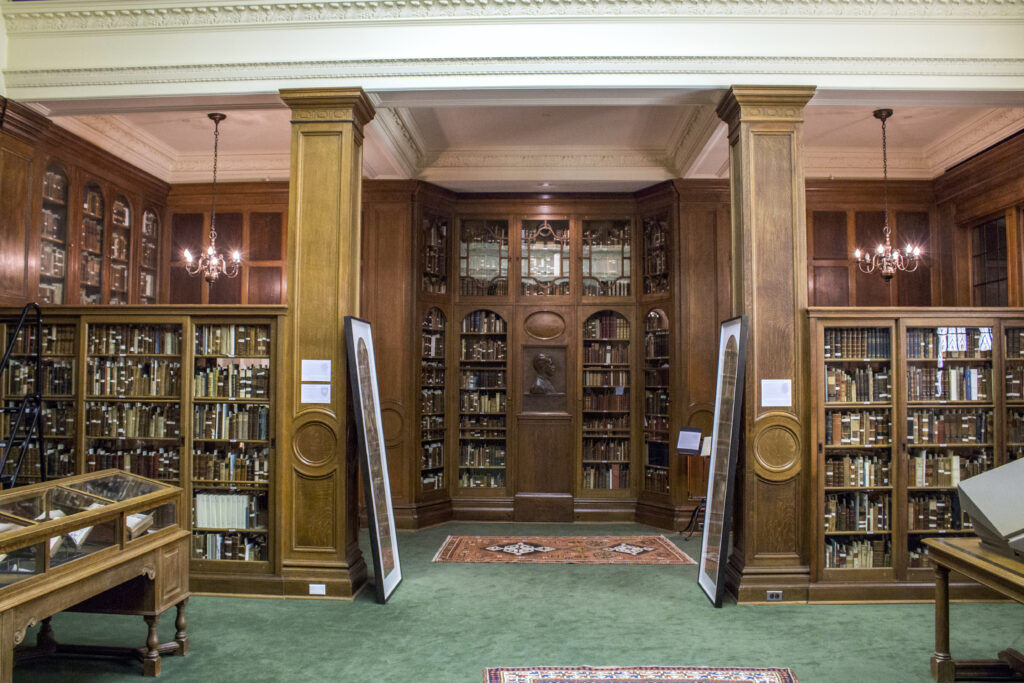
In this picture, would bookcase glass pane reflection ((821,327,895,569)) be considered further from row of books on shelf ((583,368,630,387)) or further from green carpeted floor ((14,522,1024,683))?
row of books on shelf ((583,368,630,387))

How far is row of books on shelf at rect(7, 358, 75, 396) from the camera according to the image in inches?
224

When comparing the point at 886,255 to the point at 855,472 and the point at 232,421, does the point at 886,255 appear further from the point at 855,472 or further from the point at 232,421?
the point at 232,421

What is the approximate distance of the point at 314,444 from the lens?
5.39 m

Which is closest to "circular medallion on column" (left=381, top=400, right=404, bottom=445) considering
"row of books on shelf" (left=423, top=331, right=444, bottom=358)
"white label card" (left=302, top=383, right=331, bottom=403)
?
"row of books on shelf" (left=423, top=331, right=444, bottom=358)

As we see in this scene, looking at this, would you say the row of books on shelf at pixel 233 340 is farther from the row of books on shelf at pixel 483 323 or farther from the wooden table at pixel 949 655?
the wooden table at pixel 949 655

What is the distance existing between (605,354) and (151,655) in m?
6.07

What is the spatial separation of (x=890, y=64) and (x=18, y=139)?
7.09 m

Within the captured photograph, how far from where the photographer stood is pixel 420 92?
556 centimetres

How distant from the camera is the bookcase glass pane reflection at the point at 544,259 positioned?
8.93 m

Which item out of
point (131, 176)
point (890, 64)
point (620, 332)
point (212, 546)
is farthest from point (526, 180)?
point (212, 546)

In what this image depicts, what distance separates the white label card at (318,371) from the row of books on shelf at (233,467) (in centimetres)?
72

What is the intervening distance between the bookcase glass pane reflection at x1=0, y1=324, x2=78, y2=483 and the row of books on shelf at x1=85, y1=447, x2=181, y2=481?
171 millimetres

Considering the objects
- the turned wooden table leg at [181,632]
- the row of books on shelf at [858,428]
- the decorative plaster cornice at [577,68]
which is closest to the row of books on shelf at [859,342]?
the row of books on shelf at [858,428]

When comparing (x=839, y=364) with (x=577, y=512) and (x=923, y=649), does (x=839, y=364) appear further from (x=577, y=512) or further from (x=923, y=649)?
(x=577, y=512)
